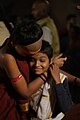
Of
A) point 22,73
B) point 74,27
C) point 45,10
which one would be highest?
point 22,73

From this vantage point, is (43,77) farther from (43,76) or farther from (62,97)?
(62,97)

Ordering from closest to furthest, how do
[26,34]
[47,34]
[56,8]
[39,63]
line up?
[26,34]
[39,63]
[47,34]
[56,8]

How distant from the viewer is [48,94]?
193 cm

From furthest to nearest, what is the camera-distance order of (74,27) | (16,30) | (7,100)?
(74,27)
(7,100)
(16,30)

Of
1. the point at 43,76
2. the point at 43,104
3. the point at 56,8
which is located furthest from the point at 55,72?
the point at 56,8

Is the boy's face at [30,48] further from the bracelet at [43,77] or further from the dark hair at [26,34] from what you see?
the bracelet at [43,77]

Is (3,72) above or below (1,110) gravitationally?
above

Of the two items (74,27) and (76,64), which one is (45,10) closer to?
(74,27)

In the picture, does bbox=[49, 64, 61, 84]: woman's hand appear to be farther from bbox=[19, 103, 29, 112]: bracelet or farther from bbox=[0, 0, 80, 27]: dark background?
bbox=[0, 0, 80, 27]: dark background

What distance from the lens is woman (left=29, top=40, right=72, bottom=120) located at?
1880mm

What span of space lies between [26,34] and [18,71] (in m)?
0.20

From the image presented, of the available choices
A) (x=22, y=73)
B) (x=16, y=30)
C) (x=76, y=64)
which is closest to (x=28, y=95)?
(x=22, y=73)

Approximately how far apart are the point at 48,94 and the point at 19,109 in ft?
0.59

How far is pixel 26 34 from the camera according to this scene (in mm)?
1759
